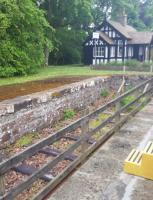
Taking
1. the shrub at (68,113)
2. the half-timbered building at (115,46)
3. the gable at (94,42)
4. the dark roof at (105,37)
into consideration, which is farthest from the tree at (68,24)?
the shrub at (68,113)

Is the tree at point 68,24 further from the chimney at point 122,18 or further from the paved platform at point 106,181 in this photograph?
the paved platform at point 106,181

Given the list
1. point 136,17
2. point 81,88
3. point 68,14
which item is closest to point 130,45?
point 68,14

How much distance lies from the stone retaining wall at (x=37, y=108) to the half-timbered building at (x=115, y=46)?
78.0 ft

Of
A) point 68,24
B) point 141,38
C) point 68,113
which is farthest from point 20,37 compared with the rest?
point 141,38

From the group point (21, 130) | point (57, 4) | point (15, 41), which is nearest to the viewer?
point (21, 130)

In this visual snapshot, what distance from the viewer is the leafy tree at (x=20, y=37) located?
16156 mm

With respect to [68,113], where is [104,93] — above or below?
above

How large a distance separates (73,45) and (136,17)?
1933cm

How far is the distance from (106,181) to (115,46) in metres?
32.6

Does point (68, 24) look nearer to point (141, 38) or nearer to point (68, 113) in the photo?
point (141, 38)

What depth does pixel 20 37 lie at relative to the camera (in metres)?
18.1

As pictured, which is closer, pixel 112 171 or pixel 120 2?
pixel 112 171

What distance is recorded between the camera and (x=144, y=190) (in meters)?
3.75

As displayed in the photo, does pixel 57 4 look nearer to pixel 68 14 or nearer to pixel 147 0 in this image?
pixel 68 14
